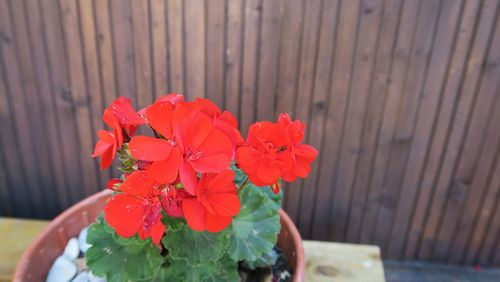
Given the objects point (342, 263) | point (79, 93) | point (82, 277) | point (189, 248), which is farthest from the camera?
point (79, 93)

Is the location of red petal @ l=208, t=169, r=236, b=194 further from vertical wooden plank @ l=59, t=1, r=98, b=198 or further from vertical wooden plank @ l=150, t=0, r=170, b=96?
vertical wooden plank @ l=59, t=1, r=98, b=198

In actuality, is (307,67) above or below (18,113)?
above

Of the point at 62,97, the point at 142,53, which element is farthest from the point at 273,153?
the point at 62,97

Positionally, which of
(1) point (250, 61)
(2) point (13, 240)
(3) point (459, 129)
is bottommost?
(2) point (13, 240)

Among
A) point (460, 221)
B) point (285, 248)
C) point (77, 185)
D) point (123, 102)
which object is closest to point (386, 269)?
point (460, 221)

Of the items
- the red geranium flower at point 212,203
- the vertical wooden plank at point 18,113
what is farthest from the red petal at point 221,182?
the vertical wooden plank at point 18,113

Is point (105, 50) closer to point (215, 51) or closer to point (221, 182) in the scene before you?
point (215, 51)

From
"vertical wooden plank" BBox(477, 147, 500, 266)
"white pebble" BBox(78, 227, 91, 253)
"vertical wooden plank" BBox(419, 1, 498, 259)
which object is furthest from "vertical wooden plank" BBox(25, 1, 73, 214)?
"vertical wooden plank" BBox(477, 147, 500, 266)

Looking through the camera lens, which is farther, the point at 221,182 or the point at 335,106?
the point at 335,106
